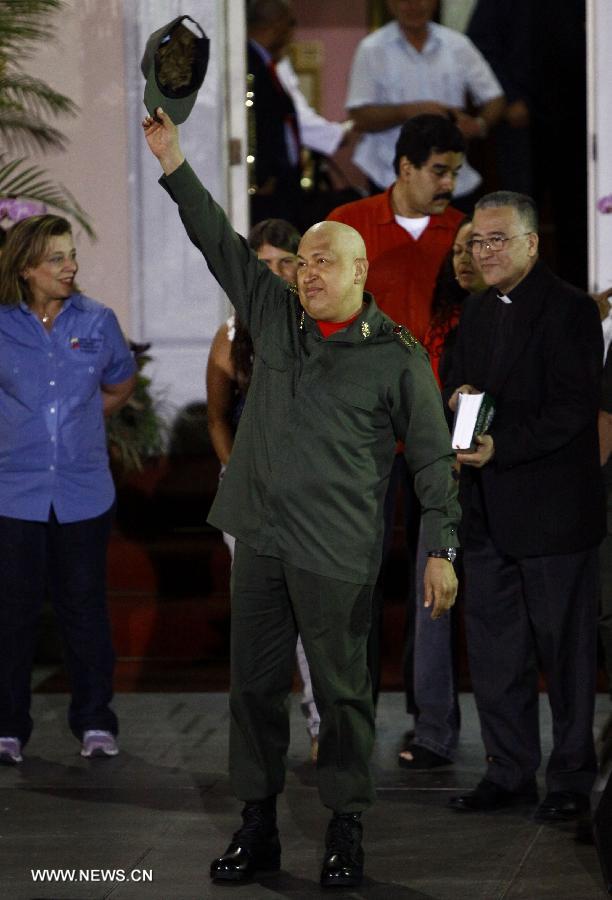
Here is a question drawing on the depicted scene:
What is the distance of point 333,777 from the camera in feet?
14.9

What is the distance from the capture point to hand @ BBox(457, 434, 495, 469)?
514cm

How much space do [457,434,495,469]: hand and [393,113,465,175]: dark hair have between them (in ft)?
4.26

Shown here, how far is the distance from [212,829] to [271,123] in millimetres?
4800

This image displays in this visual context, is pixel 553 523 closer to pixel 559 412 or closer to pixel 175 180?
pixel 559 412

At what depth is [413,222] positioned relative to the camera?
20.1ft

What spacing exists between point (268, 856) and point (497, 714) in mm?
1035

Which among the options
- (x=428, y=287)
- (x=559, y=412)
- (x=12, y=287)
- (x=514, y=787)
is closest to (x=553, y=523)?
(x=559, y=412)

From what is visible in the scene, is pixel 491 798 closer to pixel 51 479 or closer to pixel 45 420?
pixel 51 479

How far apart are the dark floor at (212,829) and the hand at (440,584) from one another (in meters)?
0.76

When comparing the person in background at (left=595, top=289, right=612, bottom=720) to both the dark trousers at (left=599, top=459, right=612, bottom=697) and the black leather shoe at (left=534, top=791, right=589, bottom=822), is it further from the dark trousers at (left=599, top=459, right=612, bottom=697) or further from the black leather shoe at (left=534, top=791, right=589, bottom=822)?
the black leather shoe at (left=534, top=791, right=589, bottom=822)

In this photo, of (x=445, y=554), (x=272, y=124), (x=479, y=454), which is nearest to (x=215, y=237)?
(x=445, y=554)

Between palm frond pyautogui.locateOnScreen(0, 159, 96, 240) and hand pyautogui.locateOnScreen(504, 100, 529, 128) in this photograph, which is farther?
hand pyautogui.locateOnScreen(504, 100, 529, 128)

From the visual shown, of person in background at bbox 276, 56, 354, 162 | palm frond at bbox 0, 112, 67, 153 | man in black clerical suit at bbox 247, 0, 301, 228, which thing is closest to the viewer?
palm frond at bbox 0, 112, 67, 153

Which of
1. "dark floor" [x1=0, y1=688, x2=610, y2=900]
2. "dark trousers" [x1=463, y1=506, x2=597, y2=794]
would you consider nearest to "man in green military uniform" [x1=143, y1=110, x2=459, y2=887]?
"dark floor" [x1=0, y1=688, x2=610, y2=900]
